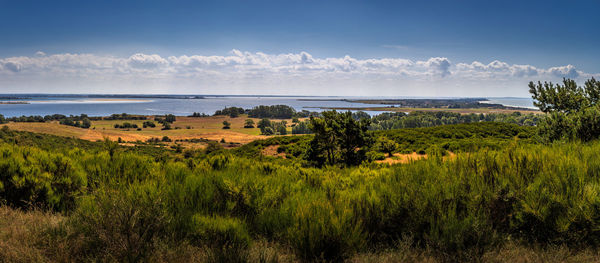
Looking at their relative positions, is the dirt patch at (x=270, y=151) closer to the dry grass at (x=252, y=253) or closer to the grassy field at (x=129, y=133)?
the dry grass at (x=252, y=253)

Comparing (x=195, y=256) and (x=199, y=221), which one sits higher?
(x=199, y=221)

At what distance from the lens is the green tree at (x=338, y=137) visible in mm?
17500

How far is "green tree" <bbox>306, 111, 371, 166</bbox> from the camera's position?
57.4 ft

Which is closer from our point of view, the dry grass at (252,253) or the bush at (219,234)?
the dry grass at (252,253)

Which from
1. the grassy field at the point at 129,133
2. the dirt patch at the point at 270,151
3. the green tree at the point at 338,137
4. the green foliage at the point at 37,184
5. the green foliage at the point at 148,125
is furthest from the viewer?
the green foliage at the point at 148,125

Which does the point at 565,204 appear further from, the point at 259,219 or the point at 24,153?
the point at 24,153

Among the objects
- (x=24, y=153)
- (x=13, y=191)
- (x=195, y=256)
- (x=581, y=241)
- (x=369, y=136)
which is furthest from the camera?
(x=369, y=136)

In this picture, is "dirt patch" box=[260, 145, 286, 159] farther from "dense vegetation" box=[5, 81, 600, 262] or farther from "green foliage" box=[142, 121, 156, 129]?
"green foliage" box=[142, 121, 156, 129]

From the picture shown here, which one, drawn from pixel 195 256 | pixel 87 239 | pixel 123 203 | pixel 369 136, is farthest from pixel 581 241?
pixel 369 136

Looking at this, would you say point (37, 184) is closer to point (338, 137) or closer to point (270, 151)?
point (338, 137)

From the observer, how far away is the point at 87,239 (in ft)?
10.2

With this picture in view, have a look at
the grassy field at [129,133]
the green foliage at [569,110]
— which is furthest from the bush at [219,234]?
the grassy field at [129,133]

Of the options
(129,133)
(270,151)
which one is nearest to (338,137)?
(270,151)

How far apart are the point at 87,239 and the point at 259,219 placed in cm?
185
